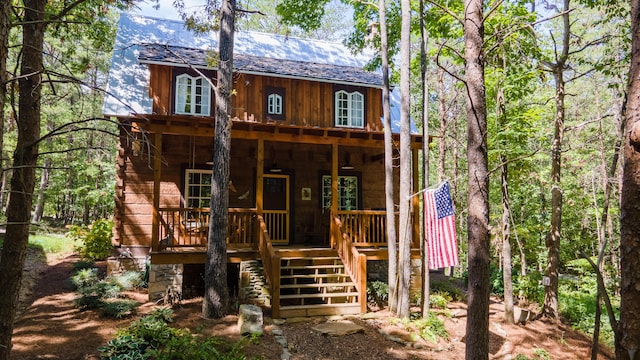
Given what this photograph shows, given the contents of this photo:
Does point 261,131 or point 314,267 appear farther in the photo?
point 261,131

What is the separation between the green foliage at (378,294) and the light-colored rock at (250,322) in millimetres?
3637

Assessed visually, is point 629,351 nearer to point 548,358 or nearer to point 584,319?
point 548,358

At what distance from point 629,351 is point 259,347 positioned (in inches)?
214

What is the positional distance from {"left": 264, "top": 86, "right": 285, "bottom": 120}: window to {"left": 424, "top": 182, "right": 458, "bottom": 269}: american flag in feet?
21.2

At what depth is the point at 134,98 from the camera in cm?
1109

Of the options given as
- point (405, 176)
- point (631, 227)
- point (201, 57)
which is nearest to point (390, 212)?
point (405, 176)

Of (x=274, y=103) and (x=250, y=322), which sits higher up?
(x=274, y=103)

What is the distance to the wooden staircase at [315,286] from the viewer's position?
8328 millimetres

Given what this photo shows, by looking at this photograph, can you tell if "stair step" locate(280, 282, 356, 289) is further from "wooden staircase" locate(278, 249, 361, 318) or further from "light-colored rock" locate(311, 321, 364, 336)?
"light-colored rock" locate(311, 321, 364, 336)

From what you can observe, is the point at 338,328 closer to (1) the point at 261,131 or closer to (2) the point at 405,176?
(2) the point at 405,176

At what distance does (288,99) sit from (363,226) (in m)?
4.99

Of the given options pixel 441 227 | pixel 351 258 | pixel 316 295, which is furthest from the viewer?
pixel 351 258

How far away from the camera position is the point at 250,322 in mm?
6996

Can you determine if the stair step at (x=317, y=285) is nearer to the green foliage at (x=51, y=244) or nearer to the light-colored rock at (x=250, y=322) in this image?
the light-colored rock at (x=250, y=322)
